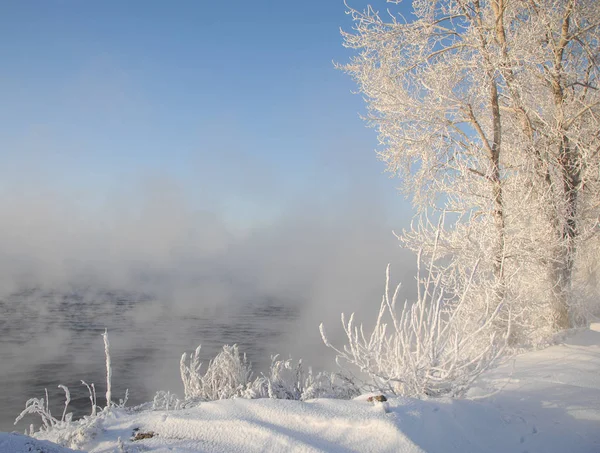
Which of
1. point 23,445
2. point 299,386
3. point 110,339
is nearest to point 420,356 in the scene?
point 299,386

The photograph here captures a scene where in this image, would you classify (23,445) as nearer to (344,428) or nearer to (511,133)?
(344,428)

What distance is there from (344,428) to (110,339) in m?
19.8

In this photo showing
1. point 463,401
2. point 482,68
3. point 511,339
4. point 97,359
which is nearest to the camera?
point 463,401

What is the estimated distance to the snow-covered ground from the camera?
2744 mm

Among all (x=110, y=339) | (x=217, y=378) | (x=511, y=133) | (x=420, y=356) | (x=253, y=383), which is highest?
(x=511, y=133)

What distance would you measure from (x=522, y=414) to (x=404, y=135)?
6.02m

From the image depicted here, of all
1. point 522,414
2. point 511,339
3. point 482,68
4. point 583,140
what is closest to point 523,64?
point 482,68

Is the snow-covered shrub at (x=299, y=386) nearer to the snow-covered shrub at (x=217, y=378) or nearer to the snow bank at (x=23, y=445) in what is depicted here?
the snow-covered shrub at (x=217, y=378)

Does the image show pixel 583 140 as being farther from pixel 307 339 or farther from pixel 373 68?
pixel 307 339

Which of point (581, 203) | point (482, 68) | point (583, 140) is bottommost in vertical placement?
point (581, 203)

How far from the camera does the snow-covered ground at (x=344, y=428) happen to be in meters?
2.74

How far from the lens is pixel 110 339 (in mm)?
20406

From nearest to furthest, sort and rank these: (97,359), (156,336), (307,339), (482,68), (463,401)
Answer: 1. (463,401)
2. (482,68)
3. (97,359)
4. (156,336)
5. (307,339)

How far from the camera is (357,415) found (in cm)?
306
